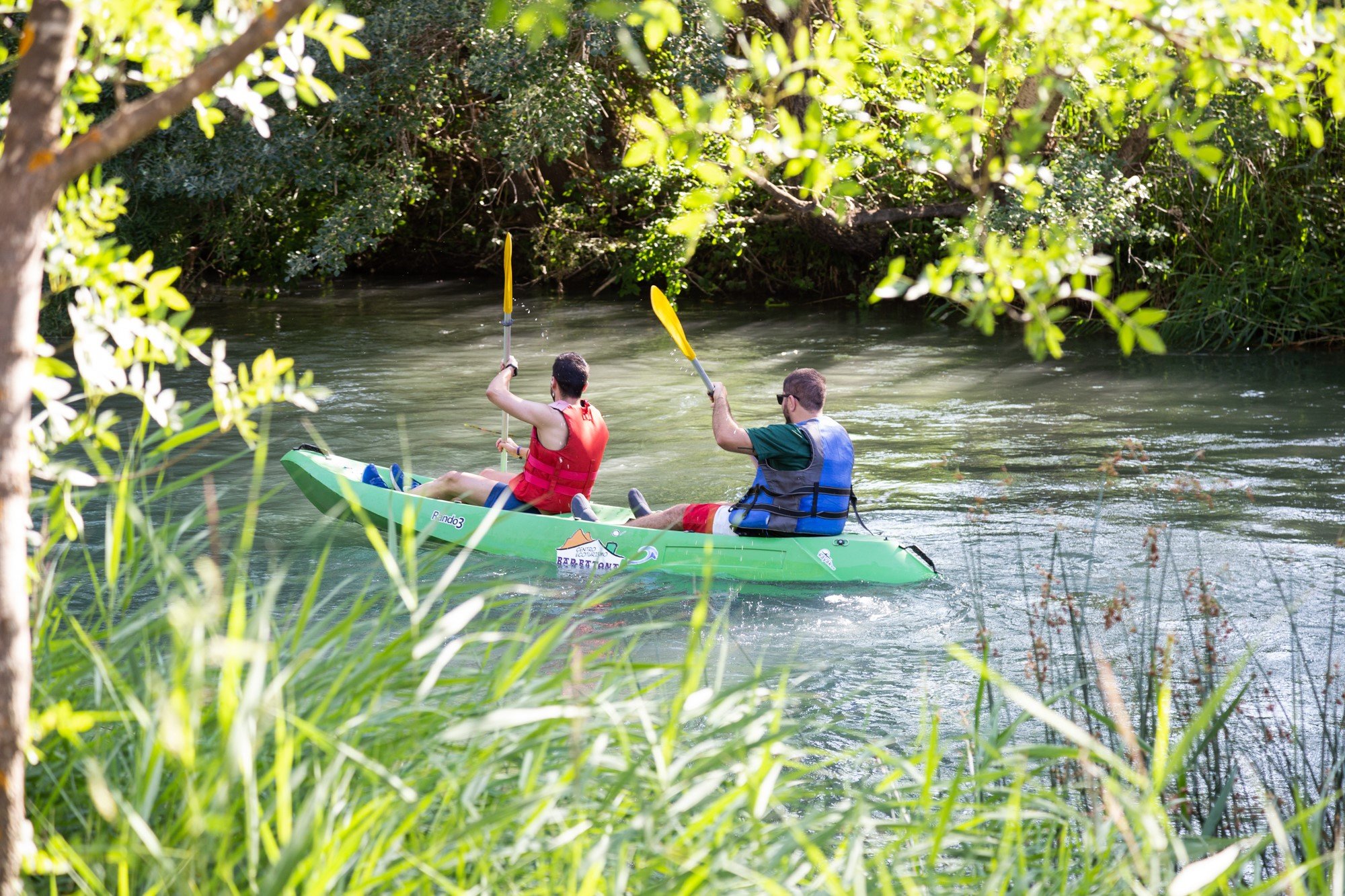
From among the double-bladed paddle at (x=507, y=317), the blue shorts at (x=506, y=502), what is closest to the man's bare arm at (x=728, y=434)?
the blue shorts at (x=506, y=502)

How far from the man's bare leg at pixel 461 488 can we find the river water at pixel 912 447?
42 centimetres

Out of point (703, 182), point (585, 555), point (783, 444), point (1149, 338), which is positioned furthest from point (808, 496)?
point (1149, 338)

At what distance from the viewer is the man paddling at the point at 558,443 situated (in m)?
6.39

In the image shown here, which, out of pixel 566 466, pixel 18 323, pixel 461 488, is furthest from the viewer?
pixel 461 488

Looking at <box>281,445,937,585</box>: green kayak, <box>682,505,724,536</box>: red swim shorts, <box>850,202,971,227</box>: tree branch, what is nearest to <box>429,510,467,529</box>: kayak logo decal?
<box>281,445,937,585</box>: green kayak

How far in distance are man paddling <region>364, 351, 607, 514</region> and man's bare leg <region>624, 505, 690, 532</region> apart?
325mm

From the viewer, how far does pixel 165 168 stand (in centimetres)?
1241

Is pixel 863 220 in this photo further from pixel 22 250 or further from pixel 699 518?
pixel 22 250

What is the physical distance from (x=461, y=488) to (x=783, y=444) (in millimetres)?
1899

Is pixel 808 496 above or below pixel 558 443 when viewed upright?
below

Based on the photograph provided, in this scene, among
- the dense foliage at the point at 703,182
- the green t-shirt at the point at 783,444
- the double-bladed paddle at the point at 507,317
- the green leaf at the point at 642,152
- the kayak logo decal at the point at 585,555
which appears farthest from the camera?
the dense foliage at the point at 703,182

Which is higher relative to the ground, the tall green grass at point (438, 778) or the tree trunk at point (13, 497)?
the tree trunk at point (13, 497)

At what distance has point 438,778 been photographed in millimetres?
2117

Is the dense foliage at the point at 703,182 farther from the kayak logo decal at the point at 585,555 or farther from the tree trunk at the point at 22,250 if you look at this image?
the tree trunk at the point at 22,250
